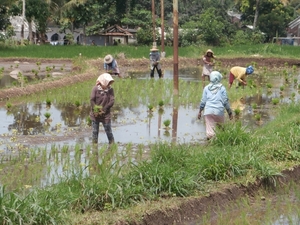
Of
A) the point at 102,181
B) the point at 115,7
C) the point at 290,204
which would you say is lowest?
the point at 290,204

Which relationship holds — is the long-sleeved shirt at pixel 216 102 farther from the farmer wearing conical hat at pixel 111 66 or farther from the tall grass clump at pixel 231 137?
the farmer wearing conical hat at pixel 111 66

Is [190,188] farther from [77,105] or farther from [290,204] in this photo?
[77,105]

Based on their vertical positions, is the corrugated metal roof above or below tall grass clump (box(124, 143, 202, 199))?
above

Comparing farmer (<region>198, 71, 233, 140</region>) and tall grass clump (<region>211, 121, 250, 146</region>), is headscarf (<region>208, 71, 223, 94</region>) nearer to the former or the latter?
farmer (<region>198, 71, 233, 140</region>)

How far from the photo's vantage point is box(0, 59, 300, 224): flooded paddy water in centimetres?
784

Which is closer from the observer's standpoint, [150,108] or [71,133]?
[71,133]

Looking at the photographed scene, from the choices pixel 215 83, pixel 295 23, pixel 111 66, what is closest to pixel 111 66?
pixel 111 66

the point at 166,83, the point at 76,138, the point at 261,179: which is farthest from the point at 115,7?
the point at 261,179

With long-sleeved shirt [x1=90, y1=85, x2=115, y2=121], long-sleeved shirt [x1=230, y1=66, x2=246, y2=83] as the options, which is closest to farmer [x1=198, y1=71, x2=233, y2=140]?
long-sleeved shirt [x1=90, y1=85, x2=115, y2=121]

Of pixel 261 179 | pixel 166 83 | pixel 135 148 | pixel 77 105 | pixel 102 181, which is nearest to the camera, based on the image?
pixel 102 181

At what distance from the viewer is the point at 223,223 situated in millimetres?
6105

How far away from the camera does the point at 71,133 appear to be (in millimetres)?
10781

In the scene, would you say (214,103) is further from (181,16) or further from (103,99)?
(181,16)

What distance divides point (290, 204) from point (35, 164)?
321cm
